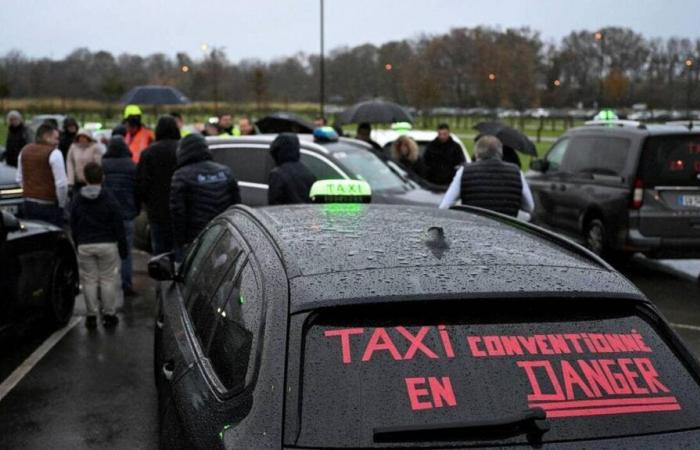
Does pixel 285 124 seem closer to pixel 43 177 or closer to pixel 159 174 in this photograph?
pixel 43 177

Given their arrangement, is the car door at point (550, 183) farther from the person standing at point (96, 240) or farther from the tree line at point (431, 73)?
the tree line at point (431, 73)

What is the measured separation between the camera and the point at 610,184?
1064 centimetres

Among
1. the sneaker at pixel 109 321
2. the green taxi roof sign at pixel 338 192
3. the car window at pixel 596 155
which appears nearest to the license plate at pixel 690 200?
the car window at pixel 596 155

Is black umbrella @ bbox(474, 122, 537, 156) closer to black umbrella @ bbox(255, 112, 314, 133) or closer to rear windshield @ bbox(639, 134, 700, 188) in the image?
rear windshield @ bbox(639, 134, 700, 188)

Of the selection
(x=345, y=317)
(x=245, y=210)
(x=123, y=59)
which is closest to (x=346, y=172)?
(x=245, y=210)

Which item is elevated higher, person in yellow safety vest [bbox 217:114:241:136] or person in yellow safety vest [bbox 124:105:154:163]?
person in yellow safety vest [bbox 124:105:154:163]

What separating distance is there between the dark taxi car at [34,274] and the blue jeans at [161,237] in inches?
36.1

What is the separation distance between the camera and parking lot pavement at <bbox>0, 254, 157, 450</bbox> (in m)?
5.20

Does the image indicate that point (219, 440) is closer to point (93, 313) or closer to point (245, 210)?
point (245, 210)

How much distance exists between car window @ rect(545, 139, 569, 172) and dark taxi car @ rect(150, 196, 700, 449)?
9.63 meters

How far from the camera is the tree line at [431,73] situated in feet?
230

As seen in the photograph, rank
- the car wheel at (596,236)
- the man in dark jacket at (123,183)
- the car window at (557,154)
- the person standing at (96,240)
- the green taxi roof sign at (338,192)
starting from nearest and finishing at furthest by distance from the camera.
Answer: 1. the green taxi roof sign at (338,192)
2. the person standing at (96,240)
3. the man in dark jacket at (123,183)
4. the car wheel at (596,236)
5. the car window at (557,154)

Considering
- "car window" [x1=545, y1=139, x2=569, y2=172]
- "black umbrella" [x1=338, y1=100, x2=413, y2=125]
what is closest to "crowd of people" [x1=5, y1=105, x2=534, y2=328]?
"car window" [x1=545, y1=139, x2=569, y2=172]

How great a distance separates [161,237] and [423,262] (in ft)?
20.8
